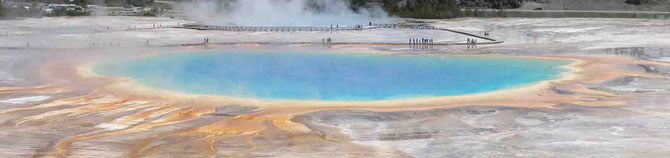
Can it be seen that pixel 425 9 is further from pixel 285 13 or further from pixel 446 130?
pixel 446 130

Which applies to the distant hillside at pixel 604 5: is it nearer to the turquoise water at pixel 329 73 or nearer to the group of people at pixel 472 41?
the group of people at pixel 472 41

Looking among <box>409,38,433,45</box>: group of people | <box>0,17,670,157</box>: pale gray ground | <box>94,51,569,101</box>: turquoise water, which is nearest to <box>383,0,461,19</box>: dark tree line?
<box>409,38,433,45</box>: group of people

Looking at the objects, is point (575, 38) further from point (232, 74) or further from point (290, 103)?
point (290, 103)

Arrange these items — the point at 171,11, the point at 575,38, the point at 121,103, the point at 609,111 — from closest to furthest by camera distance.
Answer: the point at 609,111
the point at 121,103
the point at 575,38
the point at 171,11

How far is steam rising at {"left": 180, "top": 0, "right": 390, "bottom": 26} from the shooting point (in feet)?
158

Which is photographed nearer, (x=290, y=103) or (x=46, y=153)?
(x=46, y=153)

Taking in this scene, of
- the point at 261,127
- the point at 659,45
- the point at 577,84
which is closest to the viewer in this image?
the point at 261,127

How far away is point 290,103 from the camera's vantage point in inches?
688

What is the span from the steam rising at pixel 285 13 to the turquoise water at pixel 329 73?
663 inches

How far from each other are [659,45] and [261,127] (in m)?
21.5

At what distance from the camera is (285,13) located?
50.5 meters

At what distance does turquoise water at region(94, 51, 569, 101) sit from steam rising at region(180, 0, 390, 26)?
16836mm

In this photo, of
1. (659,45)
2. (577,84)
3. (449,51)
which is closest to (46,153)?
(577,84)

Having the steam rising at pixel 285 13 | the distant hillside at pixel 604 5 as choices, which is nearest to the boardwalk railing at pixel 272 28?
the steam rising at pixel 285 13
